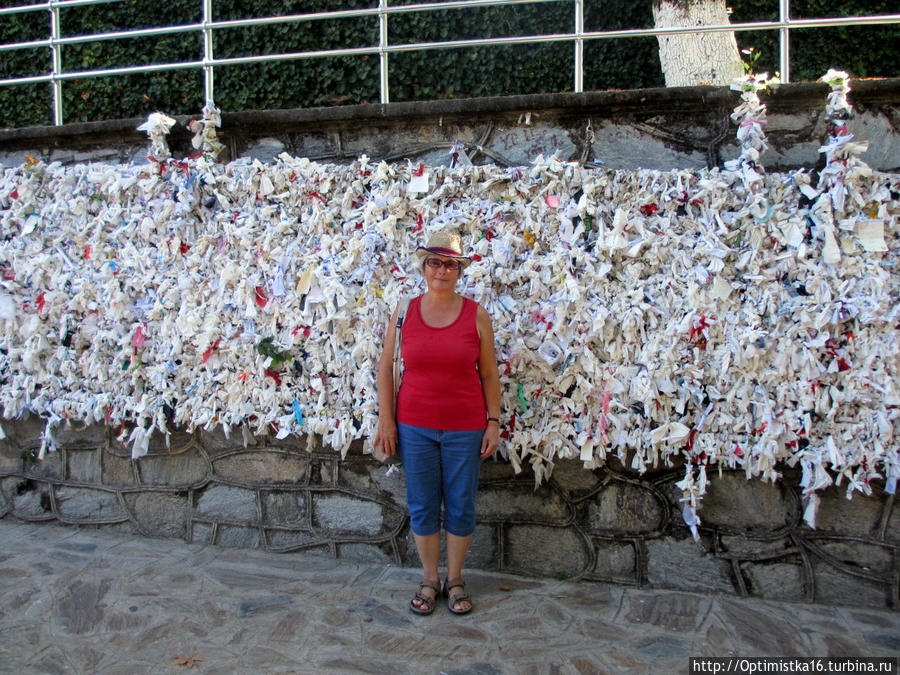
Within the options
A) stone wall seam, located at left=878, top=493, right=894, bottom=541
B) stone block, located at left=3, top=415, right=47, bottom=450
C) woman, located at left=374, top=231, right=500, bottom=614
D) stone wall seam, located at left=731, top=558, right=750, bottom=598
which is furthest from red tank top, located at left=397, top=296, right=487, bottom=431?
stone block, located at left=3, top=415, right=47, bottom=450

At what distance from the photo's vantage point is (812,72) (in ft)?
22.9

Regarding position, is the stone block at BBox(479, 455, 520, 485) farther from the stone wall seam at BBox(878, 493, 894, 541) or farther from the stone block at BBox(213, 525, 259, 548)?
the stone wall seam at BBox(878, 493, 894, 541)

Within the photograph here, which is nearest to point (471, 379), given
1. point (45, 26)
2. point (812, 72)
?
point (812, 72)

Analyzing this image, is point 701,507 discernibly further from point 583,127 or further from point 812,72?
point 812,72

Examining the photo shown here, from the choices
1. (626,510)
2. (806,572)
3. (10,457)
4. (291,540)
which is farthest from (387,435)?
(10,457)

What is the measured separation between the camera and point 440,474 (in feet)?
10.5

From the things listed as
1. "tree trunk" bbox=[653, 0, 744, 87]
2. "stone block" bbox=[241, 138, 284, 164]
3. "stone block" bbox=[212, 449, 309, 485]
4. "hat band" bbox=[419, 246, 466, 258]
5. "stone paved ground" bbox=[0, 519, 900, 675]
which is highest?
"tree trunk" bbox=[653, 0, 744, 87]

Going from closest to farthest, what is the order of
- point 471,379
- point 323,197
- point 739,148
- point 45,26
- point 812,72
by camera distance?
point 471,379 < point 739,148 < point 323,197 < point 812,72 < point 45,26

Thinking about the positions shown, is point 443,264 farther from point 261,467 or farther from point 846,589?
point 846,589

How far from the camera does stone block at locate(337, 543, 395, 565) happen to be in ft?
12.1

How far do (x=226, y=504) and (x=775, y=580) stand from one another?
279 cm

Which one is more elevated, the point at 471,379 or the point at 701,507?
the point at 471,379

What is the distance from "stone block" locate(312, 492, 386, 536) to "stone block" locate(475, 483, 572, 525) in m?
0.56

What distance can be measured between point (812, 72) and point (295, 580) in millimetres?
6682
